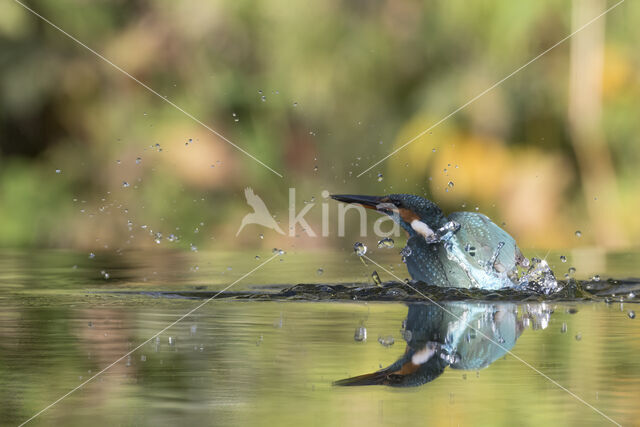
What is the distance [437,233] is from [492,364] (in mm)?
2328

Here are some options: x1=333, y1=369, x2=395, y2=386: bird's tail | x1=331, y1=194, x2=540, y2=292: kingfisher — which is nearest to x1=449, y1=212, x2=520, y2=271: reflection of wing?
x1=331, y1=194, x2=540, y2=292: kingfisher

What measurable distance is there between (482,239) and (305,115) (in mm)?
7195

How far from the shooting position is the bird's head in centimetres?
525

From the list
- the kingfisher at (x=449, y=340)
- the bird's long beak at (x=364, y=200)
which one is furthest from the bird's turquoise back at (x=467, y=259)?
the kingfisher at (x=449, y=340)

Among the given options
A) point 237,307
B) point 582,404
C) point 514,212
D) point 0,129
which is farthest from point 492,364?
point 0,129

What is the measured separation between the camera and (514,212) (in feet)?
36.7

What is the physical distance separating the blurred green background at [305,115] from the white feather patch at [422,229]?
19.4 feet

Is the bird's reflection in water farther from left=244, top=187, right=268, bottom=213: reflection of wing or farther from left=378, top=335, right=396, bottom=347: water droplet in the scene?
left=244, top=187, right=268, bottom=213: reflection of wing

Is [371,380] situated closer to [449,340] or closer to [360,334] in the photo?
[449,340]

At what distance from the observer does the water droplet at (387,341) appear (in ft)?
10.7

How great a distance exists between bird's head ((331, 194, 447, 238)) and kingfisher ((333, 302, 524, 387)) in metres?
0.70

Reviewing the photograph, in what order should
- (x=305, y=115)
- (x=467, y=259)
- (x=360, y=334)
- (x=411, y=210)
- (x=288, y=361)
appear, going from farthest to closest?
(x=305, y=115) < (x=411, y=210) < (x=467, y=259) < (x=360, y=334) < (x=288, y=361)

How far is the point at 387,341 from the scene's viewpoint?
3.32 meters

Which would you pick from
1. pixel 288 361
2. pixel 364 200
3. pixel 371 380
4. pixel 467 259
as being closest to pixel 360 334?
pixel 288 361
